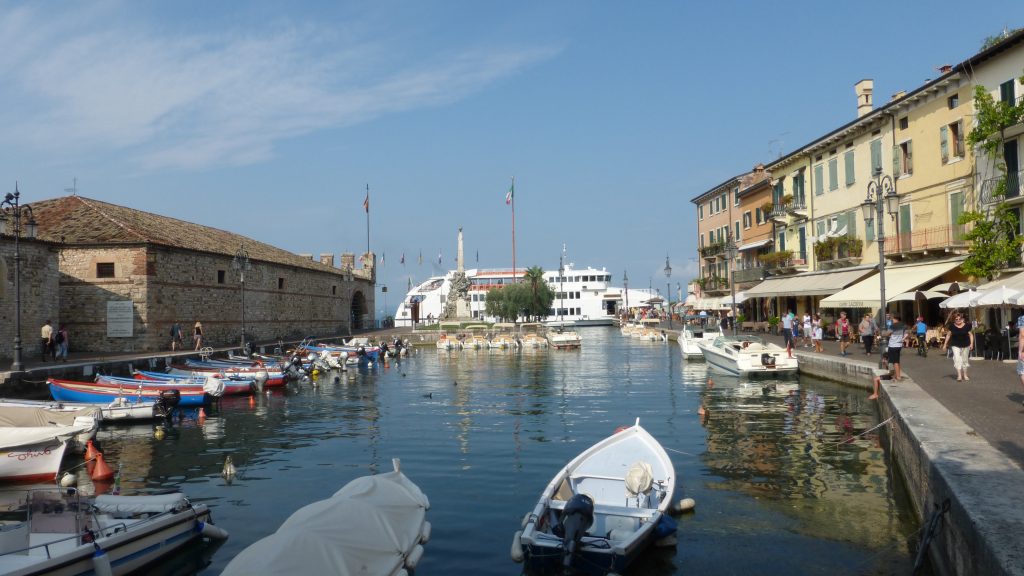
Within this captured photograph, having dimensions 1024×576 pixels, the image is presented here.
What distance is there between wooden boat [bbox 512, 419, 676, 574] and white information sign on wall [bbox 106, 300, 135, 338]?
1124 inches

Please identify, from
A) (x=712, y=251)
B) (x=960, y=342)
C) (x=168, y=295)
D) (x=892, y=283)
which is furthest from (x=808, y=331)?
(x=168, y=295)

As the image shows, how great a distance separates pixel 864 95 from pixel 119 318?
3980cm

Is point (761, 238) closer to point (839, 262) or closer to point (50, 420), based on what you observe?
point (839, 262)

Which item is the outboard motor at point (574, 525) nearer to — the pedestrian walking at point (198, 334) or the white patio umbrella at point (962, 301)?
the white patio umbrella at point (962, 301)

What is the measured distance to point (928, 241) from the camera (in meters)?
29.3

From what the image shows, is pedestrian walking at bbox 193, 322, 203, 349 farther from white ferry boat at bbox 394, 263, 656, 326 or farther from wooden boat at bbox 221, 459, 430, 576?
white ferry boat at bbox 394, 263, 656, 326

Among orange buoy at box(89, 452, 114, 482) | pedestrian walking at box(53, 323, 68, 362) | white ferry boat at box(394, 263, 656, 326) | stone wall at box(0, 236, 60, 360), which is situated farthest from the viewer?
white ferry boat at box(394, 263, 656, 326)

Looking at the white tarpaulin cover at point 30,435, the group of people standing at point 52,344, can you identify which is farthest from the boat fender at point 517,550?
the group of people standing at point 52,344

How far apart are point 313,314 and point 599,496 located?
44864 mm

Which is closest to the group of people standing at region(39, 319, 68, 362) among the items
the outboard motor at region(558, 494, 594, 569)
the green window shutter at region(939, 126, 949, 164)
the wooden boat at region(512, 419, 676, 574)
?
the wooden boat at region(512, 419, 676, 574)

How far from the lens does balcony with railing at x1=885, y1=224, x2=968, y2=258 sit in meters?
27.4

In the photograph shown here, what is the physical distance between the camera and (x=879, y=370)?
65.1ft

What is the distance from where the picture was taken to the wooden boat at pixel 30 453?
13.7m

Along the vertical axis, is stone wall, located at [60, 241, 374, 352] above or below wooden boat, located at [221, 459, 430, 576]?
above
